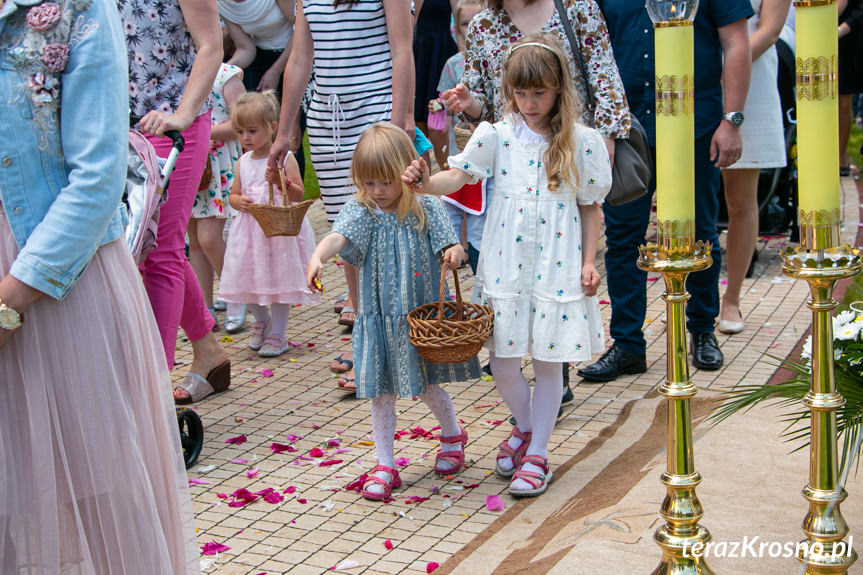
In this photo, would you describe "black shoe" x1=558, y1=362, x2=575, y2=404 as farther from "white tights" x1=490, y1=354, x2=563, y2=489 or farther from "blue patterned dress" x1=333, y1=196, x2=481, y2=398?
"blue patterned dress" x1=333, y1=196, x2=481, y2=398

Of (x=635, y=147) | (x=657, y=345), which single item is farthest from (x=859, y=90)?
(x=635, y=147)

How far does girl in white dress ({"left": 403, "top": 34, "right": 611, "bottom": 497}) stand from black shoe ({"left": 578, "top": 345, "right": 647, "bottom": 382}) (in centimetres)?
124

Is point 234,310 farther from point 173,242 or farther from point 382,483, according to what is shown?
point 382,483

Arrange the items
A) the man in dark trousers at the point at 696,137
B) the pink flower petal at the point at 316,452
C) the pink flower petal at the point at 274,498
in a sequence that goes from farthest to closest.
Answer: the man in dark trousers at the point at 696,137, the pink flower petal at the point at 316,452, the pink flower petal at the point at 274,498

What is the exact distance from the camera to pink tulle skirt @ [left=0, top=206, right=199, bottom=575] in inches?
101

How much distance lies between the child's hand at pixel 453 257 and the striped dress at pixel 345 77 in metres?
1.49

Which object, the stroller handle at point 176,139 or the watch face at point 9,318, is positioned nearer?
the watch face at point 9,318

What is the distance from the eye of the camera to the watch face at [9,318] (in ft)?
8.18

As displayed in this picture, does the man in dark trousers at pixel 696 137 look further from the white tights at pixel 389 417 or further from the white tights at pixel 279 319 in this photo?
the white tights at pixel 279 319

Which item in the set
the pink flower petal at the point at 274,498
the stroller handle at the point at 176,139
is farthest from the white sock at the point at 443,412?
the stroller handle at the point at 176,139

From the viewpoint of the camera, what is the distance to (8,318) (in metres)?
2.50

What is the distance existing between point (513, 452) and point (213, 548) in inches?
51.4

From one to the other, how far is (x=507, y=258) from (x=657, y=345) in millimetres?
2224

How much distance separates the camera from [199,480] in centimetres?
459
